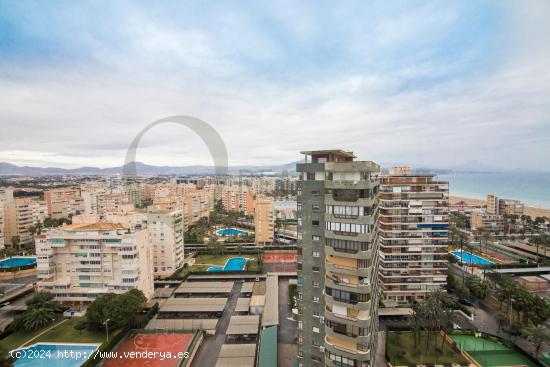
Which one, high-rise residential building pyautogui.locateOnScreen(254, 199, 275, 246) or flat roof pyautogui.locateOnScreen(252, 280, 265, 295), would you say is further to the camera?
high-rise residential building pyautogui.locateOnScreen(254, 199, 275, 246)

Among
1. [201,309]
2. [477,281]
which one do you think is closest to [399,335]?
[477,281]

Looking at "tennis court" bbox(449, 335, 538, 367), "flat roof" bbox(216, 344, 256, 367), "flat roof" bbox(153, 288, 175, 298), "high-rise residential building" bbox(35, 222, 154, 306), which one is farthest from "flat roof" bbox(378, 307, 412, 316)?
"high-rise residential building" bbox(35, 222, 154, 306)

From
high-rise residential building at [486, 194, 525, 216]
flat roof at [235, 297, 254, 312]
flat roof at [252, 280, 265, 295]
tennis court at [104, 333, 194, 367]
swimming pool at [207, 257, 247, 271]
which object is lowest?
tennis court at [104, 333, 194, 367]

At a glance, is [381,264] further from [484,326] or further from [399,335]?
[484,326]

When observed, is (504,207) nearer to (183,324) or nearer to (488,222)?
(488,222)

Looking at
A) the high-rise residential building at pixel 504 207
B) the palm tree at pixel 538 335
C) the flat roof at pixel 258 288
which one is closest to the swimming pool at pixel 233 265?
the flat roof at pixel 258 288

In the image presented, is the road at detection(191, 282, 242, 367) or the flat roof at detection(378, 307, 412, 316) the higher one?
the flat roof at detection(378, 307, 412, 316)

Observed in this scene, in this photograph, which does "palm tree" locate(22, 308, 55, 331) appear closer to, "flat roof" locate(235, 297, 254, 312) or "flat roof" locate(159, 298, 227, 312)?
"flat roof" locate(159, 298, 227, 312)

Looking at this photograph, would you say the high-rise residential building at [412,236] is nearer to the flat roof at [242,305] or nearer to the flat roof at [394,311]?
the flat roof at [394,311]
